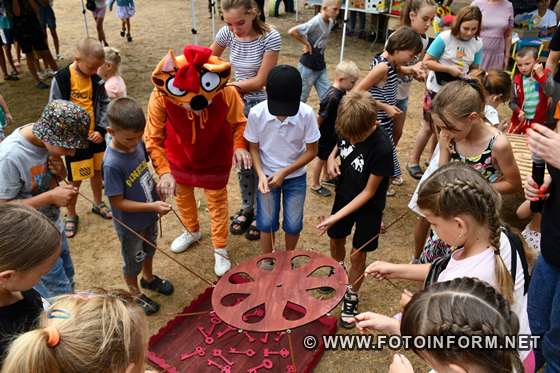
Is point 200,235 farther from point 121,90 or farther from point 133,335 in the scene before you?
point 133,335

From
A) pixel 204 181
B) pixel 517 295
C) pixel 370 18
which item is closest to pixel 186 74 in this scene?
pixel 204 181

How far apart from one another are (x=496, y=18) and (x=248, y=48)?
9.90 feet

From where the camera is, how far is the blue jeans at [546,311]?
7.00 ft

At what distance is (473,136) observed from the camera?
2641 mm

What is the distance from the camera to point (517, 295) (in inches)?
71.1

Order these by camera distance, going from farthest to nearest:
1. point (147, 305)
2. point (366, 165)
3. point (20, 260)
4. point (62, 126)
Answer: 1. point (147, 305)
2. point (366, 165)
3. point (62, 126)
4. point (20, 260)

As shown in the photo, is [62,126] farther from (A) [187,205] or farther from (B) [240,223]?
(B) [240,223]

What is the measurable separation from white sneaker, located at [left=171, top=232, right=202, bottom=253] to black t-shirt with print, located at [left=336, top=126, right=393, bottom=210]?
1.44m

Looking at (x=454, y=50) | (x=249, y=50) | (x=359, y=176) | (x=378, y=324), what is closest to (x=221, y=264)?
(x=359, y=176)

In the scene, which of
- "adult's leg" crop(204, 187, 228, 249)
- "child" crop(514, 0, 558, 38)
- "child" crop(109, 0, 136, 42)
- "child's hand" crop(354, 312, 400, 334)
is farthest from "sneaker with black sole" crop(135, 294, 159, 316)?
"child" crop(514, 0, 558, 38)

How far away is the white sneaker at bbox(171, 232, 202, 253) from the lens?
370 centimetres

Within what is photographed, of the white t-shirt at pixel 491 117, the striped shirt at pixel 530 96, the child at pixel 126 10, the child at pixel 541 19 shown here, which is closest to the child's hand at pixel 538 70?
the striped shirt at pixel 530 96

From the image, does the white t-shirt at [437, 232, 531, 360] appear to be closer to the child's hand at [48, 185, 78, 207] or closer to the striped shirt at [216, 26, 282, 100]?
the child's hand at [48, 185, 78, 207]

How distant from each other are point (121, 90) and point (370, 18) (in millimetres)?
7334
